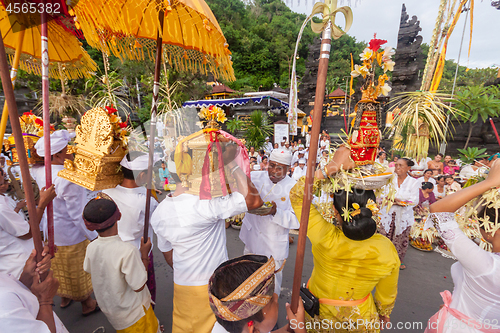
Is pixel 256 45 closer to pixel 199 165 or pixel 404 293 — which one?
pixel 404 293

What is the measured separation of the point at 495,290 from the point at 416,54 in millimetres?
17736

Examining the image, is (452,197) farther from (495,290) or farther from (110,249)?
(110,249)

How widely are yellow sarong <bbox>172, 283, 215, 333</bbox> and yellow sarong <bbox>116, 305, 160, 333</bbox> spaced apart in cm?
38

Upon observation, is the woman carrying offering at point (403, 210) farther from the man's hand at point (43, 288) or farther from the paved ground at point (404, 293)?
the man's hand at point (43, 288)

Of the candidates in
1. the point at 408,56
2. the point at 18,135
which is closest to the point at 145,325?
the point at 18,135

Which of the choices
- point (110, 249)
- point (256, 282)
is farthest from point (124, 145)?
point (256, 282)

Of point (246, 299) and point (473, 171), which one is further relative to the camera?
point (473, 171)

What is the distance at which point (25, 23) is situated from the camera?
161cm

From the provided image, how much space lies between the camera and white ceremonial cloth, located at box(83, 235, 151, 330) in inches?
68.4

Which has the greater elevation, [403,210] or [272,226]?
[272,226]

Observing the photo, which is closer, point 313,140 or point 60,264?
point 313,140

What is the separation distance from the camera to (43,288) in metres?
1.34

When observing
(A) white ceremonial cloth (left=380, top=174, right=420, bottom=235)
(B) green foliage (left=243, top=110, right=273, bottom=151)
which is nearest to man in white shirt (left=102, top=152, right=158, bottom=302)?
(A) white ceremonial cloth (left=380, top=174, right=420, bottom=235)

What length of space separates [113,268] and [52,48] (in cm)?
211
